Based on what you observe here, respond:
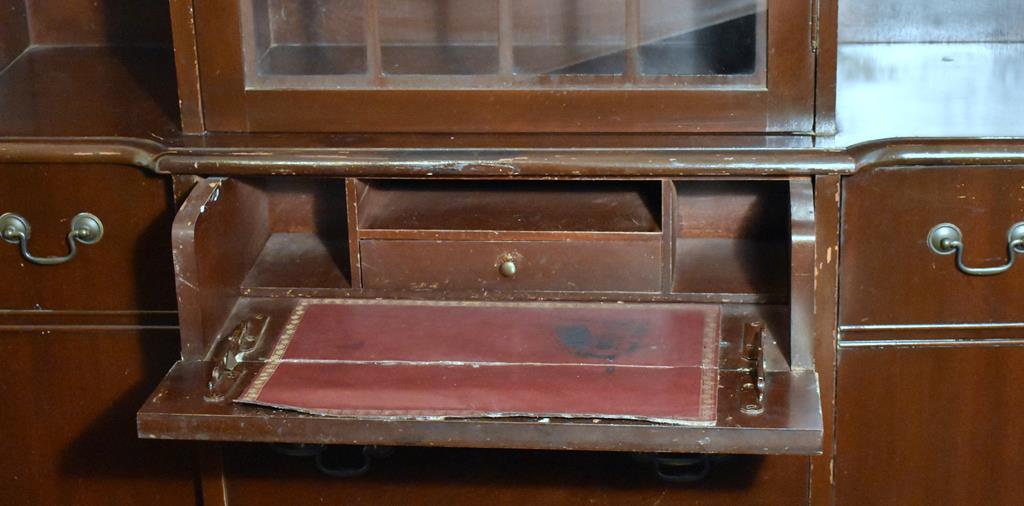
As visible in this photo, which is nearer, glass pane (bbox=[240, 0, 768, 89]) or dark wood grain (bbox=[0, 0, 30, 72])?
glass pane (bbox=[240, 0, 768, 89])

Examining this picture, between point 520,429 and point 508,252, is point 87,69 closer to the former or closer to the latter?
point 508,252

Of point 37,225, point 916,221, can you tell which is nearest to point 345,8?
point 37,225

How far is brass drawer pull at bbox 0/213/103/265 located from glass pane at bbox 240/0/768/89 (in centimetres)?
28

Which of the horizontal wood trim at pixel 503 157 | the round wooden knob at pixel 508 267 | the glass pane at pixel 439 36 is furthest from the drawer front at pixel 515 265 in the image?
the glass pane at pixel 439 36

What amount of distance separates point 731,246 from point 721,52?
269 mm

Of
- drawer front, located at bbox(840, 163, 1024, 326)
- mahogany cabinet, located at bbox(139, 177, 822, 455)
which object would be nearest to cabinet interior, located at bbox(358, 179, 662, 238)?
mahogany cabinet, located at bbox(139, 177, 822, 455)

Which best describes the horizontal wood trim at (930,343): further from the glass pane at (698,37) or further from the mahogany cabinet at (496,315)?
the glass pane at (698,37)

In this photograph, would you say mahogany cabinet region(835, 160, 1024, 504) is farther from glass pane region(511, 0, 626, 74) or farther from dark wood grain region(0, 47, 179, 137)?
dark wood grain region(0, 47, 179, 137)

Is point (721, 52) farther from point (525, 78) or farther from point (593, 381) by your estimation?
point (593, 381)

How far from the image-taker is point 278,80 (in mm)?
1798

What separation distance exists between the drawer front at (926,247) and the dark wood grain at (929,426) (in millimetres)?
54

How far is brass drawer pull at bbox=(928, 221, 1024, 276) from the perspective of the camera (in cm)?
170

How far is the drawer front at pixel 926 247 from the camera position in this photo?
1.68 meters

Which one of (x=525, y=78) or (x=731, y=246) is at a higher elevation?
(x=525, y=78)
